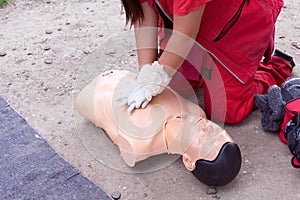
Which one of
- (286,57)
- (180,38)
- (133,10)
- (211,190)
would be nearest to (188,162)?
(211,190)

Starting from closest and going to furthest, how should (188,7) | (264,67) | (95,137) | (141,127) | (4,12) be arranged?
(188,7) → (141,127) → (95,137) → (264,67) → (4,12)

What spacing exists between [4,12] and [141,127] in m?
1.17

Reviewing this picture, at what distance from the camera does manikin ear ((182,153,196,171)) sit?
41.3 inches

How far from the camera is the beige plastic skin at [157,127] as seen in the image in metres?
1.05

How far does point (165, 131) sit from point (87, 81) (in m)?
0.46

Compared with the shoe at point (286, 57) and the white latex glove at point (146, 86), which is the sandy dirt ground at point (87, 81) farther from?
the white latex glove at point (146, 86)

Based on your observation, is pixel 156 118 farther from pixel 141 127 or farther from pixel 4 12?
pixel 4 12

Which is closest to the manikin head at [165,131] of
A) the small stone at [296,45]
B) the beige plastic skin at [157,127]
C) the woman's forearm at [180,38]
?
the beige plastic skin at [157,127]

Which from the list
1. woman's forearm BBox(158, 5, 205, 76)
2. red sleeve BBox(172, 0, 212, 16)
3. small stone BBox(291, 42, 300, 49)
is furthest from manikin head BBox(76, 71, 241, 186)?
small stone BBox(291, 42, 300, 49)

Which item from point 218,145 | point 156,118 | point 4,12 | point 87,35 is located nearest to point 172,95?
point 156,118

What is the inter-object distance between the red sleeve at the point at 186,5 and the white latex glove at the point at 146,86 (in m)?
0.16

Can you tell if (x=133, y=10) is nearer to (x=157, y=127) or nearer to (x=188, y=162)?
(x=157, y=127)

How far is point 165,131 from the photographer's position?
110cm

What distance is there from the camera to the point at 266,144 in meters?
1.17
